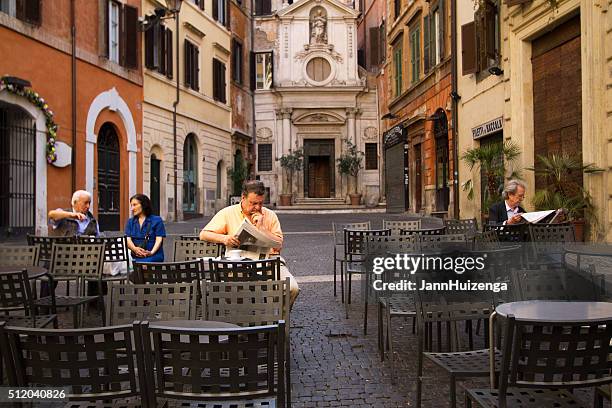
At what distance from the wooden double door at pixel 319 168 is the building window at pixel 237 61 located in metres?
5.90

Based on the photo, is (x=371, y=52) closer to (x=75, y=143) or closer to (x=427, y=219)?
(x=427, y=219)

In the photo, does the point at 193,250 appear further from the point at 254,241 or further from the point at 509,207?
the point at 509,207

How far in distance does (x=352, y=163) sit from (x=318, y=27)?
8193mm

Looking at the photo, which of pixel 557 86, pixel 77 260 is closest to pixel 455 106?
pixel 557 86

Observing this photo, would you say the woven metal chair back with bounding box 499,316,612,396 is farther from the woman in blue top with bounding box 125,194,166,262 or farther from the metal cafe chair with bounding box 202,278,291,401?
the woman in blue top with bounding box 125,194,166,262

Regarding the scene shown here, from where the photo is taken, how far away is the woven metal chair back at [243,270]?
156 inches

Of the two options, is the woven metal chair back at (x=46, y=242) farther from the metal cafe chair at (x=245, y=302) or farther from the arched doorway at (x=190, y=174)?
the arched doorway at (x=190, y=174)

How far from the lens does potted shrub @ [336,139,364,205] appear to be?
31.7 meters

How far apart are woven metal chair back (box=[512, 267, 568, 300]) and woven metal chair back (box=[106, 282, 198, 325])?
1.79m

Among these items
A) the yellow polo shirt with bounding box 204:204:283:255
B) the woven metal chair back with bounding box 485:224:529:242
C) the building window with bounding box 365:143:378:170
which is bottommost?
the woven metal chair back with bounding box 485:224:529:242

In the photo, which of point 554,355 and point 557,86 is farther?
point 557,86

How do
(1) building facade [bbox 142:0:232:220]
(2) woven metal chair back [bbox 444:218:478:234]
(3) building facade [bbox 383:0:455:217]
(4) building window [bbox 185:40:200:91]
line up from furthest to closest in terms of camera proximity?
(4) building window [bbox 185:40:200:91]
(1) building facade [bbox 142:0:232:220]
(3) building facade [bbox 383:0:455:217]
(2) woven metal chair back [bbox 444:218:478:234]

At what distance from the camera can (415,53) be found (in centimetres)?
2119

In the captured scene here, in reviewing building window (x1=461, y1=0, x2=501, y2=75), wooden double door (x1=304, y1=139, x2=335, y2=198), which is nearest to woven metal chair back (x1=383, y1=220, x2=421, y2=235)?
building window (x1=461, y1=0, x2=501, y2=75)
